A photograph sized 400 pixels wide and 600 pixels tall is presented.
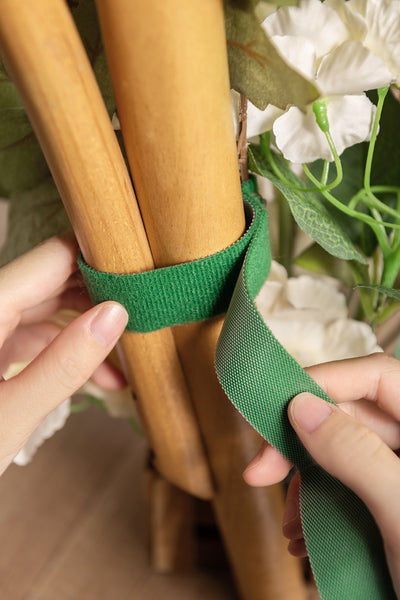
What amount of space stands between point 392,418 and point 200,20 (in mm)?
211

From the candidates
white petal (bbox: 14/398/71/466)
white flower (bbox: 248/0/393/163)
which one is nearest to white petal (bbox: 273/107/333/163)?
white flower (bbox: 248/0/393/163)

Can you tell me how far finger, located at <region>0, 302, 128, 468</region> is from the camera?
214 millimetres

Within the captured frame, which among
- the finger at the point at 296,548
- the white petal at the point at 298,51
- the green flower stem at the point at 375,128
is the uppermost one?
the white petal at the point at 298,51

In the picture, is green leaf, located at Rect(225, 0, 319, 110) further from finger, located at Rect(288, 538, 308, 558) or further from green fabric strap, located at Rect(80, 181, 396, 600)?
finger, located at Rect(288, 538, 308, 558)

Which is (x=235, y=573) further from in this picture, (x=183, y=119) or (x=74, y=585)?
(x=183, y=119)

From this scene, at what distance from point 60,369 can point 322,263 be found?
147 mm

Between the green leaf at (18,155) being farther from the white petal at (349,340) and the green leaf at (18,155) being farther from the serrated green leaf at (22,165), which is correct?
the white petal at (349,340)

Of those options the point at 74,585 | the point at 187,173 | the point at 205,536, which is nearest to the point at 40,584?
the point at 74,585

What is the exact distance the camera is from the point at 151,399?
26cm

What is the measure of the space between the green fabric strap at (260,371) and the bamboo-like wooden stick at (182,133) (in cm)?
1

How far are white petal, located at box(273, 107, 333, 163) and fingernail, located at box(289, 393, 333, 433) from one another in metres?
0.10

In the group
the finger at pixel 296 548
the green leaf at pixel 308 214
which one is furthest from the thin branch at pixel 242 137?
the finger at pixel 296 548

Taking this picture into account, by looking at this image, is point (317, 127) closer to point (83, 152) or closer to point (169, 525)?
point (83, 152)

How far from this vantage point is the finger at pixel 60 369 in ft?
0.70
